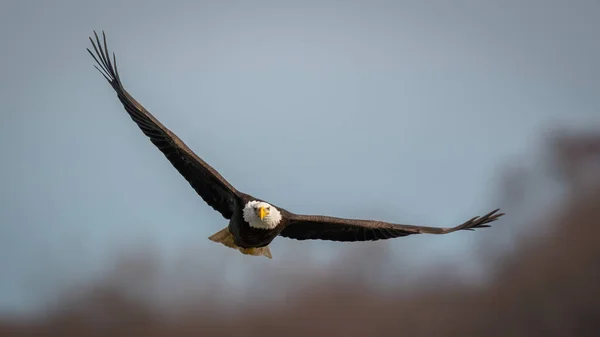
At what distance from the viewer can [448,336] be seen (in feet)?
50.8

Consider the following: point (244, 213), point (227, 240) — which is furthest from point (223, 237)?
point (244, 213)

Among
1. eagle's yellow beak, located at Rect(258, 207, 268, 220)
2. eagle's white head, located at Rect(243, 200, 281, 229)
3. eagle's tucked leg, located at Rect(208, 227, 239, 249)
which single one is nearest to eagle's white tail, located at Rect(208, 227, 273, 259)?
eagle's tucked leg, located at Rect(208, 227, 239, 249)

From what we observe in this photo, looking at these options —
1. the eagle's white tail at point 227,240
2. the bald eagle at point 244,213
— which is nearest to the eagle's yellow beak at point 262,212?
the bald eagle at point 244,213

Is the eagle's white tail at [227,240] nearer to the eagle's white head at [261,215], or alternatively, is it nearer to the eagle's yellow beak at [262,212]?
the eagle's white head at [261,215]

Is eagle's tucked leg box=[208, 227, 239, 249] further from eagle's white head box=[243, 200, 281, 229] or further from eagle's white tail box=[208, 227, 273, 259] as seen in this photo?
eagle's white head box=[243, 200, 281, 229]

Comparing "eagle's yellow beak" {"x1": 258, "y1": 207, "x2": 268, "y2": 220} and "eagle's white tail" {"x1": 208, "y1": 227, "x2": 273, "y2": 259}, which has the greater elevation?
"eagle's yellow beak" {"x1": 258, "y1": 207, "x2": 268, "y2": 220}

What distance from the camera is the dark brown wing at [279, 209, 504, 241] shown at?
10070mm

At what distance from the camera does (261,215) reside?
970 centimetres

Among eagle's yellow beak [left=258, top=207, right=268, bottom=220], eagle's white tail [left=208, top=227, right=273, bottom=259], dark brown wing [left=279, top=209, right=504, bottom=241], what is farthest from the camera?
eagle's white tail [left=208, top=227, right=273, bottom=259]

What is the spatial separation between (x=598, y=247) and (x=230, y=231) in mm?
7490

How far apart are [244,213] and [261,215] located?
299mm

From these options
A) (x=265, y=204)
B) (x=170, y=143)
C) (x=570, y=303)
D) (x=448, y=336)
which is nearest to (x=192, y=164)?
(x=170, y=143)

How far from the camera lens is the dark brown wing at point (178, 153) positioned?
10.0 m

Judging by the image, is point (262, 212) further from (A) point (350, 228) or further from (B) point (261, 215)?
(A) point (350, 228)
